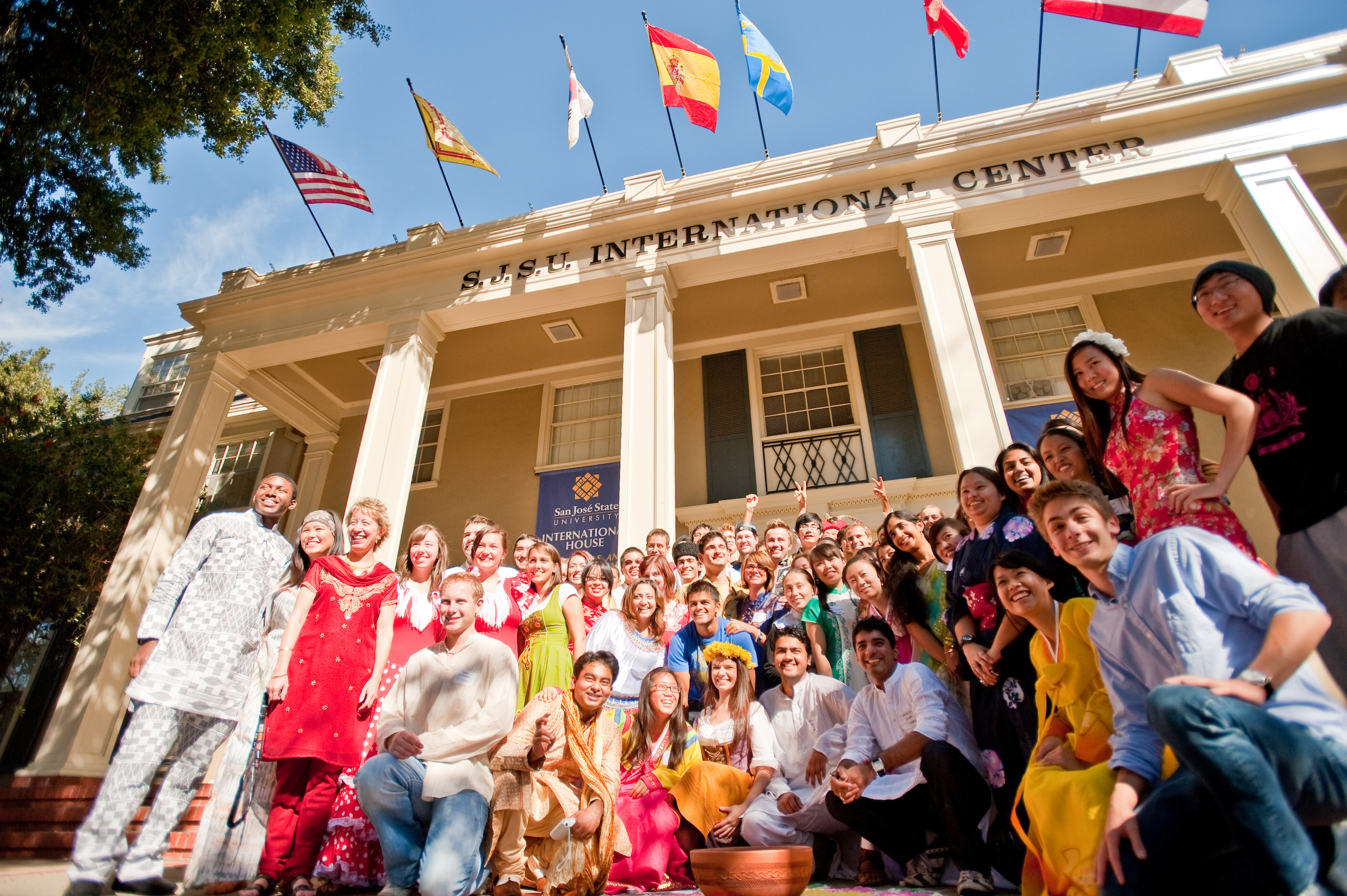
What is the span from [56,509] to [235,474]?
8.53ft

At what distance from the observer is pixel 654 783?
334cm

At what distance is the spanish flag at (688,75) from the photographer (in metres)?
7.74

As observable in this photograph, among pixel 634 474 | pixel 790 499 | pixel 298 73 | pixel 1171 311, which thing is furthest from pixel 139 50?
pixel 1171 311

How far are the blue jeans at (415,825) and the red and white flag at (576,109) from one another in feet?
24.7

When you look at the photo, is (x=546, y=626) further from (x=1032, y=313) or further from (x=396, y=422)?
(x=1032, y=313)

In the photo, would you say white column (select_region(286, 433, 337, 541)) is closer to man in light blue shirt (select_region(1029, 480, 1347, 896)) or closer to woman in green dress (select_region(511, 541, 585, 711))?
A: woman in green dress (select_region(511, 541, 585, 711))

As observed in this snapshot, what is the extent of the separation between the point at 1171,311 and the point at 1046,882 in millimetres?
9040

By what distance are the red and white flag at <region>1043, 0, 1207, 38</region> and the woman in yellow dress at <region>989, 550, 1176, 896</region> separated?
6746 millimetres

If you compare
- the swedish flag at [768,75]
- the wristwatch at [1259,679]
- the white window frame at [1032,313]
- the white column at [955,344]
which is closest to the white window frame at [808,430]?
the white window frame at [1032,313]

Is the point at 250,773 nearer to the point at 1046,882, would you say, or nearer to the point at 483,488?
the point at 1046,882

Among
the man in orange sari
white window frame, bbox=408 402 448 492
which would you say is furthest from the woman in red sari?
white window frame, bbox=408 402 448 492

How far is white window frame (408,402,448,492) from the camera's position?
10.4 meters

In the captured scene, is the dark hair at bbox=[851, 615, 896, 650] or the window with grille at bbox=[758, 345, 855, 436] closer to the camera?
the dark hair at bbox=[851, 615, 896, 650]

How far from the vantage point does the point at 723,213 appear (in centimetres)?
791
